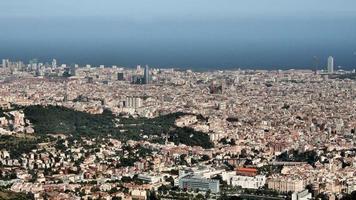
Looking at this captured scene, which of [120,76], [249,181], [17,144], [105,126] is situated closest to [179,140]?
[105,126]

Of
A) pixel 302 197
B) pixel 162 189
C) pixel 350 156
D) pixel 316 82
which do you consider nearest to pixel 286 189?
pixel 302 197

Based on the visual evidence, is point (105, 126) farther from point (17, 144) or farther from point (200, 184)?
point (200, 184)

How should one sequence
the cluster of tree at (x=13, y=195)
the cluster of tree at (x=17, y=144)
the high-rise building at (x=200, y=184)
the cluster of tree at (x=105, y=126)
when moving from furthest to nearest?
the cluster of tree at (x=105, y=126)
the cluster of tree at (x=17, y=144)
the high-rise building at (x=200, y=184)
the cluster of tree at (x=13, y=195)

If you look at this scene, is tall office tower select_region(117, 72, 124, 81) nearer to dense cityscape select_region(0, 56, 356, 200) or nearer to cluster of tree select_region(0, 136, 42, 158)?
dense cityscape select_region(0, 56, 356, 200)

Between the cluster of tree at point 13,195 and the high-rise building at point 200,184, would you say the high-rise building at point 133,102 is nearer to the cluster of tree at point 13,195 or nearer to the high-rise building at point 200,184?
the high-rise building at point 200,184

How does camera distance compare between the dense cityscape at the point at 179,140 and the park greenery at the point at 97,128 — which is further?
the park greenery at the point at 97,128

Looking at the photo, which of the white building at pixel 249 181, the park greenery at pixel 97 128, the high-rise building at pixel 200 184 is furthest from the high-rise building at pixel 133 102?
the high-rise building at pixel 200 184

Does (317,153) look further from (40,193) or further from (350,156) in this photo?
(40,193)

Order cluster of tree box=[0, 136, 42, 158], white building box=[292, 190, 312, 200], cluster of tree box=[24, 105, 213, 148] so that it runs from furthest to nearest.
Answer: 1. cluster of tree box=[24, 105, 213, 148]
2. cluster of tree box=[0, 136, 42, 158]
3. white building box=[292, 190, 312, 200]

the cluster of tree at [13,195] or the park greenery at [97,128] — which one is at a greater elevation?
the park greenery at [97,128]

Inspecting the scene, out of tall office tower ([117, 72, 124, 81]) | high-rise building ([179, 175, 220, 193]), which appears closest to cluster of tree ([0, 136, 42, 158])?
high-rise building ([179, 175, 220, 193])
